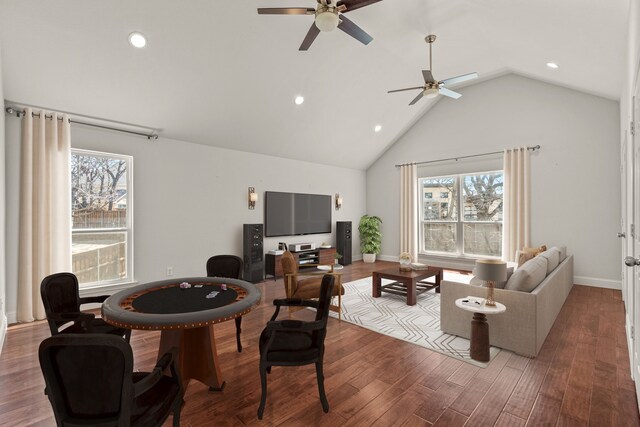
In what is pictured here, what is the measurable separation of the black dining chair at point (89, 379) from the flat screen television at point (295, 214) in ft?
16.5

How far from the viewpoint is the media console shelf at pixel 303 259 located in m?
5.96

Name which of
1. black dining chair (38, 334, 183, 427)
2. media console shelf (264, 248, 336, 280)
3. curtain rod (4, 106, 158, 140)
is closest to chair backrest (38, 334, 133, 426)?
black dining chair (38, 334, 183, 427)

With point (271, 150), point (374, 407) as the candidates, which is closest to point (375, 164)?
point (271, 150)

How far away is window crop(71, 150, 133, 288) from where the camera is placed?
13.9 feet

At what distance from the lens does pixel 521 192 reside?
19.5 ft

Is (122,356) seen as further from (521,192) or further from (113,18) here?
(521,192)

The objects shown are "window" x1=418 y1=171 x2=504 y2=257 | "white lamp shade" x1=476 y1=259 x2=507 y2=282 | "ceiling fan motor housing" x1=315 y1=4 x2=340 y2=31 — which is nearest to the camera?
"ceiling fan motor housing" x1=315 y1=4 x2=340 y2=31

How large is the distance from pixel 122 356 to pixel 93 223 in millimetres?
4024

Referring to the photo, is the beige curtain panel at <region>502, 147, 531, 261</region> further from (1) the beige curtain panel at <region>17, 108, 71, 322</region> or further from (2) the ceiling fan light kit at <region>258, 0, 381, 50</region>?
(1) the beige curtain panel at <region>17, 108, 71, 322</region>

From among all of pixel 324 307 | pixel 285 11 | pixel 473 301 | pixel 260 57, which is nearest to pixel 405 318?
pixel 473 301

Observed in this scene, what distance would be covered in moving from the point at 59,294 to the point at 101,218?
243 cm

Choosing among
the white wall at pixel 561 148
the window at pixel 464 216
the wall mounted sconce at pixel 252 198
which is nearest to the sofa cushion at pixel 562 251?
the white wall at pixel 561 148

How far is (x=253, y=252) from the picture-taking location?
575 centimetres

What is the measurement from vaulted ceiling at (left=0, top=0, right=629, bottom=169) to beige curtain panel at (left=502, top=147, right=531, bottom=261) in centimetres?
145
